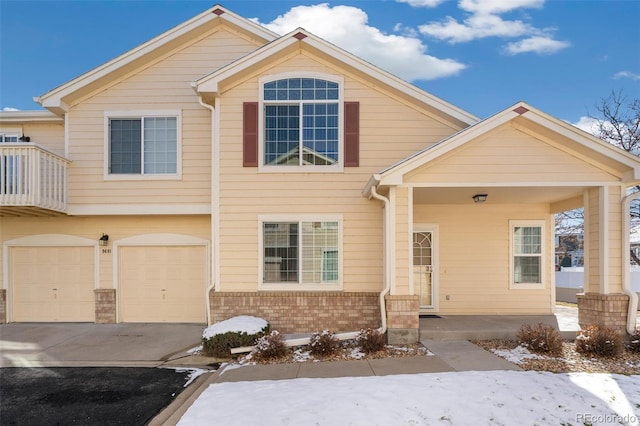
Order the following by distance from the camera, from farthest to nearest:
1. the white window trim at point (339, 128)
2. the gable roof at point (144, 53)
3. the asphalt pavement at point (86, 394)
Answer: the gable roof at point (144, 53), the white window trim at point (339, 128), the asphalt pavement at point (86, 394)

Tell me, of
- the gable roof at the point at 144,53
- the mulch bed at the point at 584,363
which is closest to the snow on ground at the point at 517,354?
the mulch bed at the point at 584,363

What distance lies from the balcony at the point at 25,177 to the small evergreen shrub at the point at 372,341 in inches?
302

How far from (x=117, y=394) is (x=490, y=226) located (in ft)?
28.1

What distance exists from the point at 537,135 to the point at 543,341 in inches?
150

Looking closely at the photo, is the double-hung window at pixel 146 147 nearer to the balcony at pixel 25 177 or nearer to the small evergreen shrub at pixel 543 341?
the balcony at pixel 25 177

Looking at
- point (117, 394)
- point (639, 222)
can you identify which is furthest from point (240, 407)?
point (639, 222)

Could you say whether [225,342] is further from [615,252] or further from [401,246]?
[615,252]

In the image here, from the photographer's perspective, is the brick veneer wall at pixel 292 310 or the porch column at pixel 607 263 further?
the brick veneer wall at pixel 292 310

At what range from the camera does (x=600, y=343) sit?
6.05 metres

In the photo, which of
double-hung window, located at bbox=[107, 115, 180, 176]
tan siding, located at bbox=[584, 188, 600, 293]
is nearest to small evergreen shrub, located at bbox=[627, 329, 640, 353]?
tan siding, located at bbox=[584, 188, 600, 293]

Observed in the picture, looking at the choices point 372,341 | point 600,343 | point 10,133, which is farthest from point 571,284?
point 10,133

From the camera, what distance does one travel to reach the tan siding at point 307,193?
26.7ft

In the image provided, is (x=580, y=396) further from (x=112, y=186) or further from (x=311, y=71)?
(x=112, y=186)

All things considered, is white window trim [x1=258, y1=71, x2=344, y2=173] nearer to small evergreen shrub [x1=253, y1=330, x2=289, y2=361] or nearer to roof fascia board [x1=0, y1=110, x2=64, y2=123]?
small evergreen shrub [x1=253, y1=330, x2=289, y2=361]
